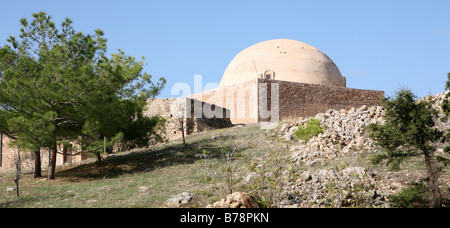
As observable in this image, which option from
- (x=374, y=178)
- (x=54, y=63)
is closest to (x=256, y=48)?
(x=54, y=63)

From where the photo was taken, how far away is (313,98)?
19.9m

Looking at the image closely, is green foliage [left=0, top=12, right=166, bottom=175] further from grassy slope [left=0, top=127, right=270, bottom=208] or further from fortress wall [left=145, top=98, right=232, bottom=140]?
fortress wall [left=145, top=98, right=232, bottom=140]

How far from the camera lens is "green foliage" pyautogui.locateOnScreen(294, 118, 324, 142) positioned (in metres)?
12.3

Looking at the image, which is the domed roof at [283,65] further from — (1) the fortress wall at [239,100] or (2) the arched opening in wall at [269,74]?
(1) the fortress wall at [239,100]

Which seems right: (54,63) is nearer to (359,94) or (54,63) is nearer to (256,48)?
(256,48)

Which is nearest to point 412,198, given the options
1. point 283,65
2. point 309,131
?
point 309,131

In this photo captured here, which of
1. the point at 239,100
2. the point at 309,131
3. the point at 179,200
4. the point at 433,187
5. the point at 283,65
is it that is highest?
the point at 283,65

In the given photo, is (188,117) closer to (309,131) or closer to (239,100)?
(239,100)

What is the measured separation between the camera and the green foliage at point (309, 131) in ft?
40.4

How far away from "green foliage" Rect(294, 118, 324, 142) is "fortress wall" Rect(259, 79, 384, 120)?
5.74m

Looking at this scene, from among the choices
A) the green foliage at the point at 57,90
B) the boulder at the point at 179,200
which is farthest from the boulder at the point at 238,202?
the green foliage at the point at 57,90

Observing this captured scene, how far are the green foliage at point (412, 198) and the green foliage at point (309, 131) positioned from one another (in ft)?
19.0

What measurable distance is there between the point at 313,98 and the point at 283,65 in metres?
2.65

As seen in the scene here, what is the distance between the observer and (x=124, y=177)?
412 inches
